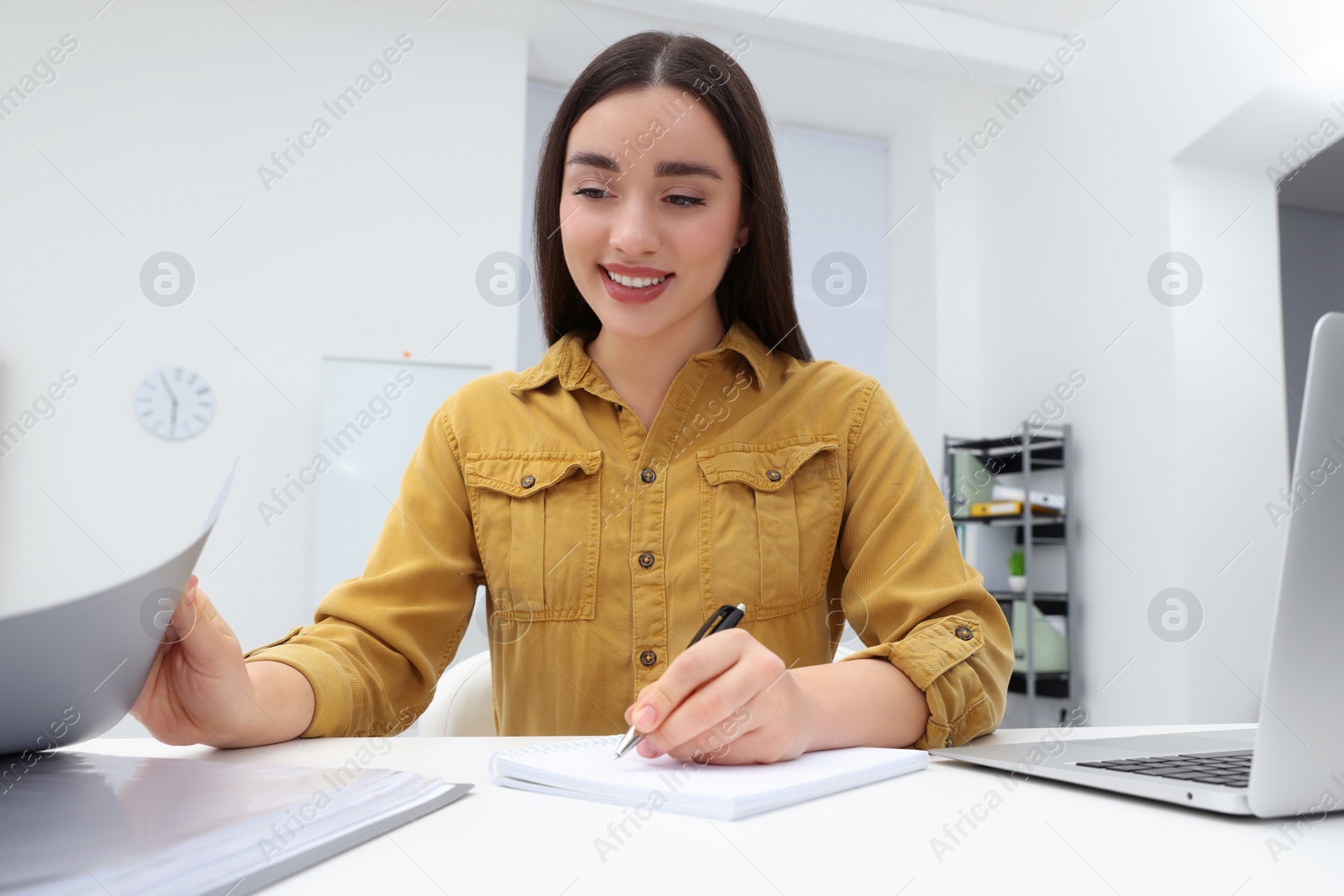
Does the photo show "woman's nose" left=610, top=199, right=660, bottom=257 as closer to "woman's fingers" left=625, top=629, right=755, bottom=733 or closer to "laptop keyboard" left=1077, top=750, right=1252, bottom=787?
"woman's fingers" left=625, top=629, right=755, bottom=733

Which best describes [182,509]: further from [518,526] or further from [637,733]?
[637,733]

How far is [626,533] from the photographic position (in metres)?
1.14

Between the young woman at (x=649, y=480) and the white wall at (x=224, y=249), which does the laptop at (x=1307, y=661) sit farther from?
the white wall at (x=224, y=249)

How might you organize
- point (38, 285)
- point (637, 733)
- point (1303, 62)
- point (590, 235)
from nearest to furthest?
point (637, 733)
point (590, 235)
point (1303, 62)
point (38, 285)

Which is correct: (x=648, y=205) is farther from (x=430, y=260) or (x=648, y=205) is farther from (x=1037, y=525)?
(x=1037, y=525)

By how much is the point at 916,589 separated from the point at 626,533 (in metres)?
0.35

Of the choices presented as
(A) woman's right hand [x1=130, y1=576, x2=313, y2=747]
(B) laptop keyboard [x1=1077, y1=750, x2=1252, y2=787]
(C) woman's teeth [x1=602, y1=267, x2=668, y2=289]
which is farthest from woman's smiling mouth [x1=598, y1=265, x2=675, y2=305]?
(B) laptop keyboard [x1=1077, y1=750, x2=1252, y2=787]

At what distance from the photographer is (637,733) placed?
2.29 ft

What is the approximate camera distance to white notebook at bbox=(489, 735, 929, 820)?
583 millimetres

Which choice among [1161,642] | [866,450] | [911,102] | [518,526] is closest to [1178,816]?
[866,450]

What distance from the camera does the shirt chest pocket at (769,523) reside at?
3.67 feet

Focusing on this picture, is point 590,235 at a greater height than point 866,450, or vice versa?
point 590,235

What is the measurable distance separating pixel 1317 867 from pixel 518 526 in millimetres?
854

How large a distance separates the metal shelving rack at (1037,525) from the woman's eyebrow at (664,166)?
10.2 ft
